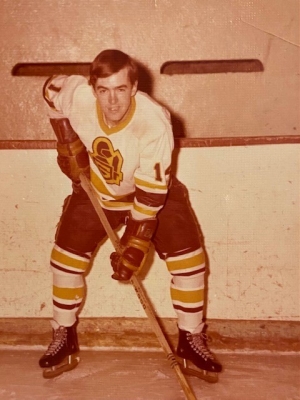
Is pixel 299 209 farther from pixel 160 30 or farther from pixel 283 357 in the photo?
pixel 160 30

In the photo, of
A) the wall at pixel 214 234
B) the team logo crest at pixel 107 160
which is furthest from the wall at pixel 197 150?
the team logo crest at pixel 107 160

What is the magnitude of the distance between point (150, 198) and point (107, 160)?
16cm

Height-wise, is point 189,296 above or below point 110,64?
below

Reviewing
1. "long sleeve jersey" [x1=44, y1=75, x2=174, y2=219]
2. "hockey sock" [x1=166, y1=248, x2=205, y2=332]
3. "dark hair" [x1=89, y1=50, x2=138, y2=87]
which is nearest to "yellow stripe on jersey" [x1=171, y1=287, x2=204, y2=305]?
"hockey sock" [x1=166, y1=248, x2=205, y2=332]

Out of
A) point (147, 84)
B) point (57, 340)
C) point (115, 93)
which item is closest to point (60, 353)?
point (57, 340)

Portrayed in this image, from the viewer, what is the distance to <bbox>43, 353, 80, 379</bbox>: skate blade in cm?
155

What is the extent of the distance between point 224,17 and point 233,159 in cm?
68

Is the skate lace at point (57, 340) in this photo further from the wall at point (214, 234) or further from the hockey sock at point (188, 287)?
the hockey sock at point (188, 287)

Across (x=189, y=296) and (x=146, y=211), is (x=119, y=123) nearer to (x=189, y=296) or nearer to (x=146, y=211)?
(x=146, y=211)

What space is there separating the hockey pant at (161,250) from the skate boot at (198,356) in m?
0.03

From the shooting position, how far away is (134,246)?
4.57ft

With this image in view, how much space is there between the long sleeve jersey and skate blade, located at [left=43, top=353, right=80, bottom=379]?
0.53 m

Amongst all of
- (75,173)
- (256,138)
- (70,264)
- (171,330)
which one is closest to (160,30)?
(256,138)

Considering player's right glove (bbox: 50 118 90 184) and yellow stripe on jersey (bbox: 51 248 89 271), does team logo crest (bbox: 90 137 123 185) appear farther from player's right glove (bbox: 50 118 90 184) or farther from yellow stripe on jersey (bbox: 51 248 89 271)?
yellow stripe on jersey (bbox: 51 248 89 271)
